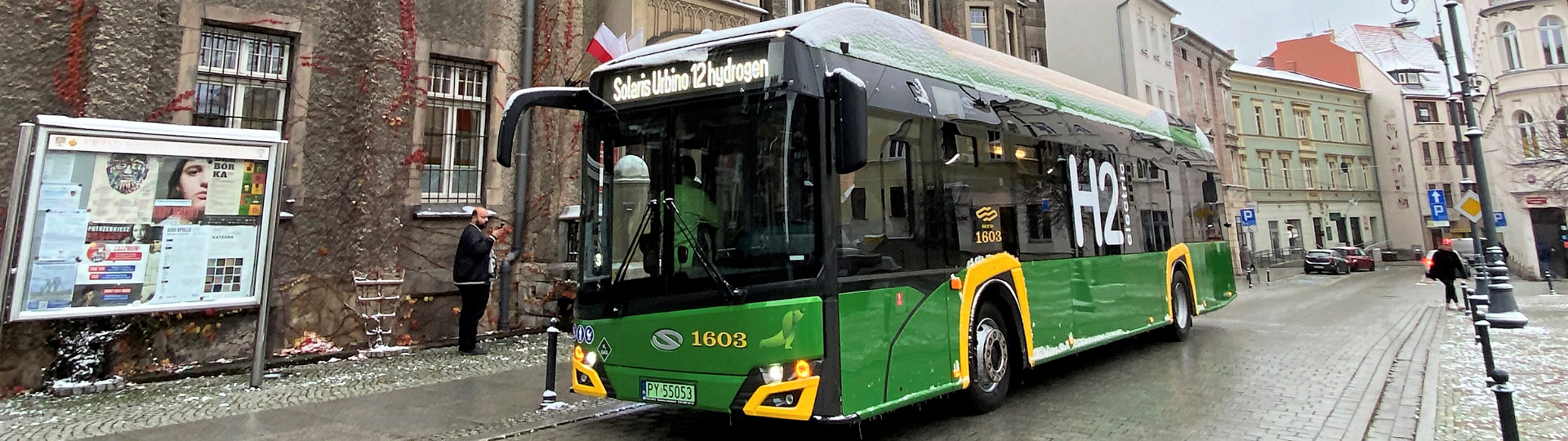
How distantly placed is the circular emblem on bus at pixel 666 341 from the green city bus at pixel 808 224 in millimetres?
23

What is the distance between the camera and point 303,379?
799 centimetres

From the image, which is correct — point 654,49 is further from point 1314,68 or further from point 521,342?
point 1314,68

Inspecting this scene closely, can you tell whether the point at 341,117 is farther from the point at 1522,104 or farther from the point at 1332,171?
the point at 1332,171

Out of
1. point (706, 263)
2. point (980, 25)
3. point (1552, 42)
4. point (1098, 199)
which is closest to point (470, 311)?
point (706, 263)

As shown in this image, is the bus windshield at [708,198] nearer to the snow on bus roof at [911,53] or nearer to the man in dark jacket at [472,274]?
the snow on bus roof at [911,53]

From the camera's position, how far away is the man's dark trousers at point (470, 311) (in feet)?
31.0

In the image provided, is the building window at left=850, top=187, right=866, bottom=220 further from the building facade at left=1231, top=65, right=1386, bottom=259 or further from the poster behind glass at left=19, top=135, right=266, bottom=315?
the building facade at left=1231, top=65, right=1386, bottom=259

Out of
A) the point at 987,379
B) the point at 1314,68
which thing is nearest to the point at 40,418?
the point at 987,379

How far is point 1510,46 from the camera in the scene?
1266 inches

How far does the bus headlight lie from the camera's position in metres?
4.63

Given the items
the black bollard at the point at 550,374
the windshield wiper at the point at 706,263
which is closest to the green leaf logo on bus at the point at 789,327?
the windshield wiper at the point at 706,263

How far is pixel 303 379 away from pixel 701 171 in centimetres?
583

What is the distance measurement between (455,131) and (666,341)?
7690 millimetres

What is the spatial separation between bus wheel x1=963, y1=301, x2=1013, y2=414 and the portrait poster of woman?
7569 millimetres
